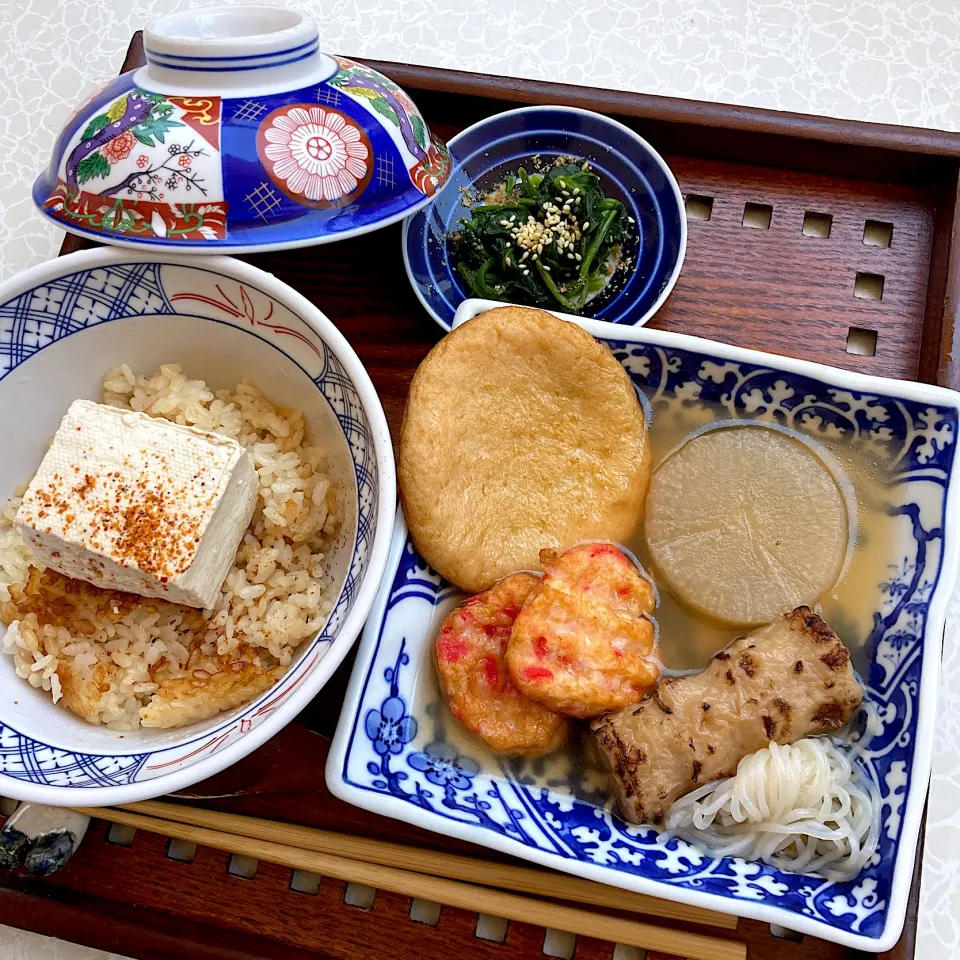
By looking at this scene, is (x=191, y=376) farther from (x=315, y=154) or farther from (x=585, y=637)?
(x=585, y=637)

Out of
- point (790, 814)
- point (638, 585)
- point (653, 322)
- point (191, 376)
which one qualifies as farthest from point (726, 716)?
point (191, 376)

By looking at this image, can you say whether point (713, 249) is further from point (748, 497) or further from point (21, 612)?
point (21, 612)

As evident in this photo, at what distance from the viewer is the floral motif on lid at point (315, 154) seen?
Result: 1.69 meters

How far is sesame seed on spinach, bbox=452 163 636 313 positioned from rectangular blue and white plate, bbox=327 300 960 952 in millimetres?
383

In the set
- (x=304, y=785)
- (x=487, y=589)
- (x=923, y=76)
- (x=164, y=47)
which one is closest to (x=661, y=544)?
(x=487, y=589)

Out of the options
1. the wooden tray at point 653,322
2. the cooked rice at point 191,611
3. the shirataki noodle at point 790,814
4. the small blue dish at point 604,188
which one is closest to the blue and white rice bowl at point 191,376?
the cooked rice at point 191,611

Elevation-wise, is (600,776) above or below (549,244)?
below

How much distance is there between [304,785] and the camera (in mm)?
1903

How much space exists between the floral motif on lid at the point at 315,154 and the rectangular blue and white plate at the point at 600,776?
377 mm

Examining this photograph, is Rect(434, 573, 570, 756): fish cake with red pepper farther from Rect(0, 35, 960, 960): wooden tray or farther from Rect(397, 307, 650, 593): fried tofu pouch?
Rect(0, 35, 960, 960): wooden tray

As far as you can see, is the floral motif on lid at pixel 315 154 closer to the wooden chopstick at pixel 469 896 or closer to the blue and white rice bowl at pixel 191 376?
the blue and white rice bowl at pixel 191 376

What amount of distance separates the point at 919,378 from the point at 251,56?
5.71ft

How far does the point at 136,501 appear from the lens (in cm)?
159

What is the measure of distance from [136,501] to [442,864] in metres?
1.03
